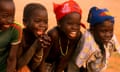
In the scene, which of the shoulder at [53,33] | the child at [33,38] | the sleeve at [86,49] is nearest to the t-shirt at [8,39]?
the child at [33,38]

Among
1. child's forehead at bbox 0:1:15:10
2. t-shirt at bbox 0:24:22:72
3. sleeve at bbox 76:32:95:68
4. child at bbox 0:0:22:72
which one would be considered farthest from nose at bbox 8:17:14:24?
sleeve at bbox 76:32:95:68

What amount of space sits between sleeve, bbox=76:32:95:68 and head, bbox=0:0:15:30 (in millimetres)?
994

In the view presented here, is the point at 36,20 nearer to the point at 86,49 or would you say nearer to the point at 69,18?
the point at 69,18

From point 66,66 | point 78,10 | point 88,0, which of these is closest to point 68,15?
point 78,10

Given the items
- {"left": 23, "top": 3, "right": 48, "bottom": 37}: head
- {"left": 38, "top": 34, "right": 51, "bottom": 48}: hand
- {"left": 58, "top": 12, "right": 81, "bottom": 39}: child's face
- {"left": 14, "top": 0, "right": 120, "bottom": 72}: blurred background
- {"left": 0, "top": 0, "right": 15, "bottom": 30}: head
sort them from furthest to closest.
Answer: {"left": 14, "top": 0, "right": 120, "bottom": 72}: blurred background < {"left": 58, "top": 12, "right": 81, "bottom": 39}: child's face < {"left": 23, "top": 3, "right": 48, "bottom": 37}: head < {"left": 38, "top": 34, "right": 51, "bottom": 48}: hand < {"left": 0, "top": 0, "right": 15, "bottom": 30}: head

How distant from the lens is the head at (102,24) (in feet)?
14.0

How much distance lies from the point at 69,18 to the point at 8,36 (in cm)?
73

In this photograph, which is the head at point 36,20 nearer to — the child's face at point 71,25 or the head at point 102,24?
the child's face at point 71,25

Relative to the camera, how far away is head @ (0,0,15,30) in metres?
3.69

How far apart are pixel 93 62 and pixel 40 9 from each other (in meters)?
0.92

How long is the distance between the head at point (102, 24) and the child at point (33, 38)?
0.60 m

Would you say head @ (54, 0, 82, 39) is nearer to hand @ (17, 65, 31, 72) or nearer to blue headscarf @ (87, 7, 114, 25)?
blue headscarf @ (87, 7, 114, 25)

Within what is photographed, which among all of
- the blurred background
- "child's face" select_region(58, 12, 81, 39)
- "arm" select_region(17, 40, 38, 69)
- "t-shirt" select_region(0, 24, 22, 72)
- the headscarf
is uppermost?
the headscarf

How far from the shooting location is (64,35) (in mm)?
4371
